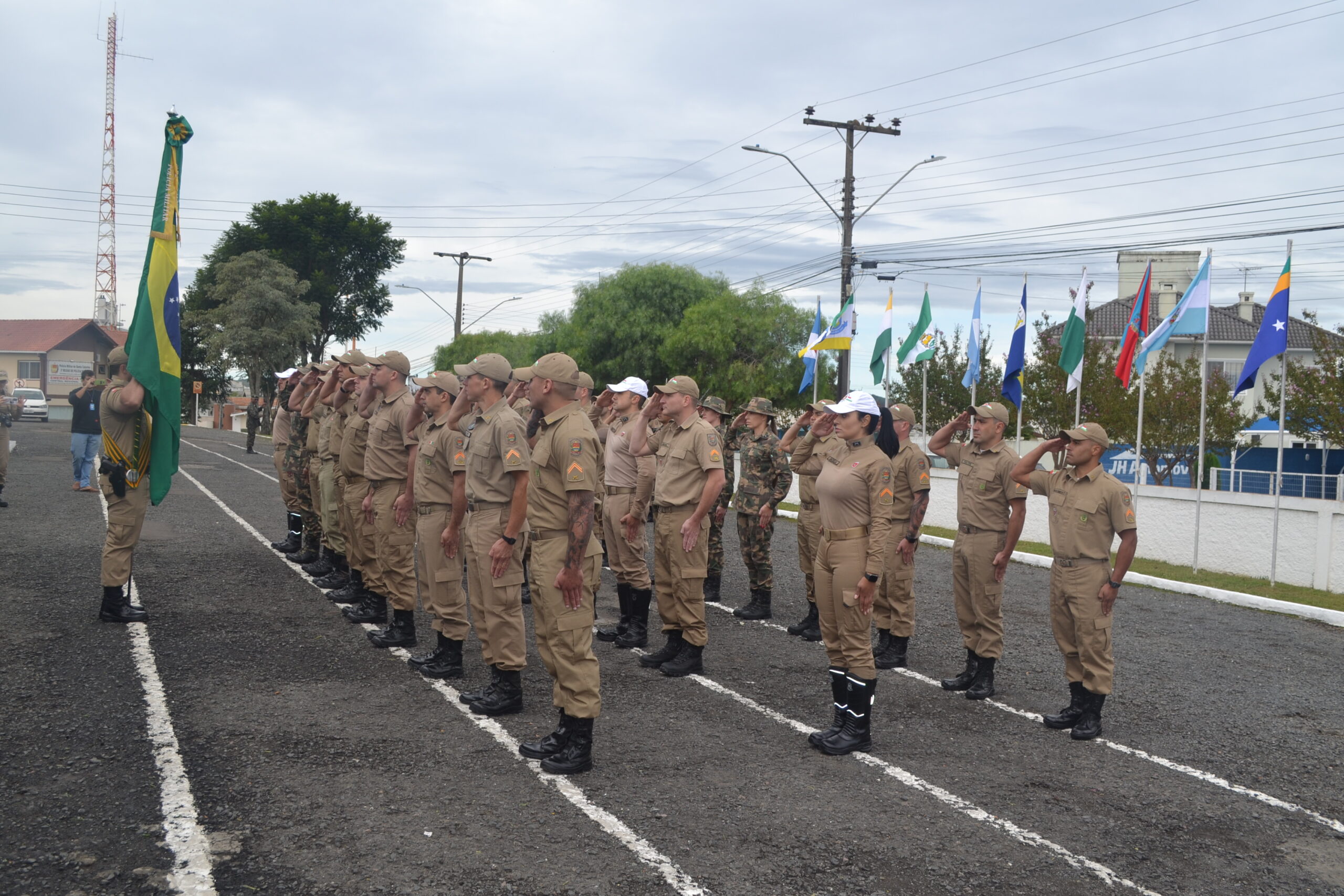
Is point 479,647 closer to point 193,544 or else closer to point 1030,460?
point 1030,460

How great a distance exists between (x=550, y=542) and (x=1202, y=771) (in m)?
3.92

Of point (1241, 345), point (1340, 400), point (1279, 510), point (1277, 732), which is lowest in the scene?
point (1277, 732)

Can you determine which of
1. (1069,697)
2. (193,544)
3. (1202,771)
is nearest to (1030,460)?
(1069,697)

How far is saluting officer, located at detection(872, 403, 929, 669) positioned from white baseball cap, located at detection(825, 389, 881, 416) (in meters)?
1.89

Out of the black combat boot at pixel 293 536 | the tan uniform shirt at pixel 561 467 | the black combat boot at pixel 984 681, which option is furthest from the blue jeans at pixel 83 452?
the black combat boot at pixel 984 681

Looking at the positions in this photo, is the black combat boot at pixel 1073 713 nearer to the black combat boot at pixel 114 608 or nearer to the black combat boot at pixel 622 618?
the black combat boot at pixel 622 618

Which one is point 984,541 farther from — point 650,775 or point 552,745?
point 552,745

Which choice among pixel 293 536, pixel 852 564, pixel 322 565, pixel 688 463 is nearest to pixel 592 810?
pixel 852 564

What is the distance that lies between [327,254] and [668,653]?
52.5m

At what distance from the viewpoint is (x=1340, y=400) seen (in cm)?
2583

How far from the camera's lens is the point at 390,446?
780cm

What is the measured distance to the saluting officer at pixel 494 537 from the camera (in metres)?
5.95

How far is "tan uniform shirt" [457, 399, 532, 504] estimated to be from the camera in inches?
233

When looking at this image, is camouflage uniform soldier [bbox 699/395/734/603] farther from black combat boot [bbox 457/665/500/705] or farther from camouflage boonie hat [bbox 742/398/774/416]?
black combat boot [bbox 457/665/500/705]
